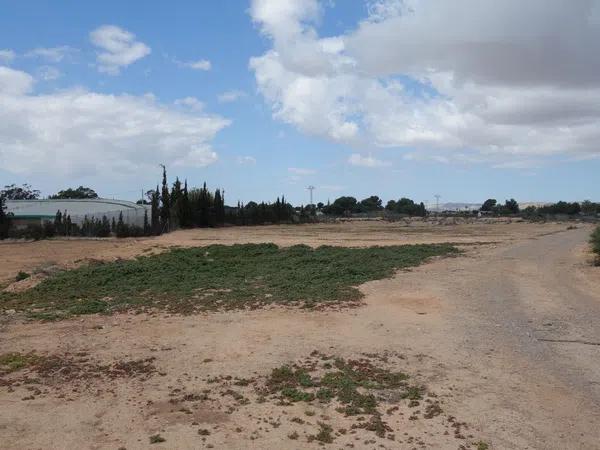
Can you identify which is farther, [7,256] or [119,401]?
[7,256]

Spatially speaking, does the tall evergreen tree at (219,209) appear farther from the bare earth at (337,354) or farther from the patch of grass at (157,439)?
the patch of grass at (157,439)

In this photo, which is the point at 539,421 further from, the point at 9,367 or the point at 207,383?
the point at 9,367

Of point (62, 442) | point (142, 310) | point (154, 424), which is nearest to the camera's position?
point (62, 442)

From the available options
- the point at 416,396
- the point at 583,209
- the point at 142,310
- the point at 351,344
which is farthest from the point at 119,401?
the point at 583,209

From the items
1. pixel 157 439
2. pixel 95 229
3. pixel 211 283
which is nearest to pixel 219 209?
pixel 95 229

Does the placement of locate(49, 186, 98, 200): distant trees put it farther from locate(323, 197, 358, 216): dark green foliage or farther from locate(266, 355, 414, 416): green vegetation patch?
locate(266, 355, 414, 416): green vegetation patch

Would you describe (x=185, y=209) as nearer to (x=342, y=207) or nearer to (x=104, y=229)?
(x=104, y=229)

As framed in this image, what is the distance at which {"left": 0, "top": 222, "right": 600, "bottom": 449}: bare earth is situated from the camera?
534cm

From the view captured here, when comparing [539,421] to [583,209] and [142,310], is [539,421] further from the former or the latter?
[583,209]

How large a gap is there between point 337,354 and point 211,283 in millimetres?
7911

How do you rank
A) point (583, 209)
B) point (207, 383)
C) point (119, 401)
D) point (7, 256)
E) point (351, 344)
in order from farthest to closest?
point (583, 209)
point (7, 256)
point (351, 344)
point (207, 383)
point (119, 401)

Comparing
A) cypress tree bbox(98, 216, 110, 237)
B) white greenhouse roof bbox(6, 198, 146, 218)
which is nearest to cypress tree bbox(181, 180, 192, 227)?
cypress tree bbox(98, 216, 110, 237)

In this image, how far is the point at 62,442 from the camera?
5.16 m

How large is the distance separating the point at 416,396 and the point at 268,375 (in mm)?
1814
